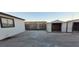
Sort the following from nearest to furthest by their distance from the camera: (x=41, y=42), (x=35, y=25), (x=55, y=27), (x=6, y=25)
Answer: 1. (x=41, y=42)
2. (x=6, y=25)
3. (x=55, y=27)
4. (x=35, y=25)

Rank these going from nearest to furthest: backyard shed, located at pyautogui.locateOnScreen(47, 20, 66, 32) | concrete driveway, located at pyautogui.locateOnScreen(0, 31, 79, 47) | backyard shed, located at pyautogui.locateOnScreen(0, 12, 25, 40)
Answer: concrete driveway, located at pyautogui.locateOnScreen(0, 31, 79, 47), backyard shed, located at pyautogui.locateOnScreen(0, 12, 25, 40), backyard shed, located at pyautogui.locateOnScreen(47, 20, 66, 32)

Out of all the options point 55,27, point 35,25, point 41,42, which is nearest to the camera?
point 41,42

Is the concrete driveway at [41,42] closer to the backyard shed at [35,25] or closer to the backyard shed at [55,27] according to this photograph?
the backyard shed at [55,27]

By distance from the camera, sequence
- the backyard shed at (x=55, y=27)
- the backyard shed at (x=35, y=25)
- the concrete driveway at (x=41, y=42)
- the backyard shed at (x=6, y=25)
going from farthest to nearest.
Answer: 1. the backyard shed at (x=35, y=25)
2. the backyard shed at (x=55, y=27)
3. the backyard shed at (x=6, y=25)
4. the concrete driveway at (x=41, y=42)

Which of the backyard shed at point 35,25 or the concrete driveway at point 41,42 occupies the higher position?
the backyard shed at point 35,25

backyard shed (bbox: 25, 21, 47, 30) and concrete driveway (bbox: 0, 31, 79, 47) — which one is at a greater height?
backyard shed (bbox: 25, 21, 47, 30)

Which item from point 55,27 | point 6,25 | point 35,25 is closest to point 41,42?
point 6,25

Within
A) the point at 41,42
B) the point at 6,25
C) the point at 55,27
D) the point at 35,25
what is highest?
the point at 35,25

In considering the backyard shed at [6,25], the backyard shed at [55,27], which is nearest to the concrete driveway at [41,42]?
the backyard shed at [6,25]

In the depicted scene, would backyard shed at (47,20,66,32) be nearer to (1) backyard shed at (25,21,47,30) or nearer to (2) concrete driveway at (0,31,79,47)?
(1) backyard shed at (25,21,47,30)

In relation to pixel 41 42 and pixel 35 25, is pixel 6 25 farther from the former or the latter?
pixel 35 25

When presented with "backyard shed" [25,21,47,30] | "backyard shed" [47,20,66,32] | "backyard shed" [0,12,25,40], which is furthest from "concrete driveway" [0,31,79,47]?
"backyard shed" [25,21,47,30]
